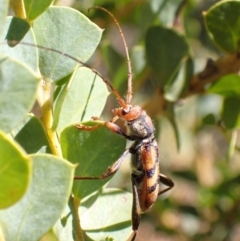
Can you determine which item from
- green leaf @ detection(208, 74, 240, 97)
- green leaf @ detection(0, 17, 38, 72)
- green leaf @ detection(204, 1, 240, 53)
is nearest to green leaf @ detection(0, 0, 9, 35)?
green leaf @ detection(0, 17, 38, 72)

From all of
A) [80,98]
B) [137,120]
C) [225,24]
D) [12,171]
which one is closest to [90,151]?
[80,98]

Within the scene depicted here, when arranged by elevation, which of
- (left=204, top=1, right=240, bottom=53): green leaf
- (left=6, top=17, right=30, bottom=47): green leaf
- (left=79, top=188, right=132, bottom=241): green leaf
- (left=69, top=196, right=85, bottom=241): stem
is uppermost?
(left=6, top=17, right=30, bottom=47): green leaf

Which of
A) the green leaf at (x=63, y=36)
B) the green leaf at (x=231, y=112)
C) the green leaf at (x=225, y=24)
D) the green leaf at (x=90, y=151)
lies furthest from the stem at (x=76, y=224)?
the green leaf at (x=231, y=112)

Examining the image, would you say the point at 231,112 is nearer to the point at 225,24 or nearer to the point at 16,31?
the point at 225,24

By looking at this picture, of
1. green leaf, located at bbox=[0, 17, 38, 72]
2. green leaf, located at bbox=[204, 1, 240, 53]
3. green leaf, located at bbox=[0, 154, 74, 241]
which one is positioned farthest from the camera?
green leaf, located at bbox=[204, 1, 240, 53]

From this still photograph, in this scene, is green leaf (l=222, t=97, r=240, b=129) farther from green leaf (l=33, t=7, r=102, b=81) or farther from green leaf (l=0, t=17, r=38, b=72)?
green leaf (l=0, t=17, r=38, b=72)

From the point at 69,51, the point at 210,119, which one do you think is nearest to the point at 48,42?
the point at 69,51

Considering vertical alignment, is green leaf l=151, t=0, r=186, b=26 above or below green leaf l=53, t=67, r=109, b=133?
below
